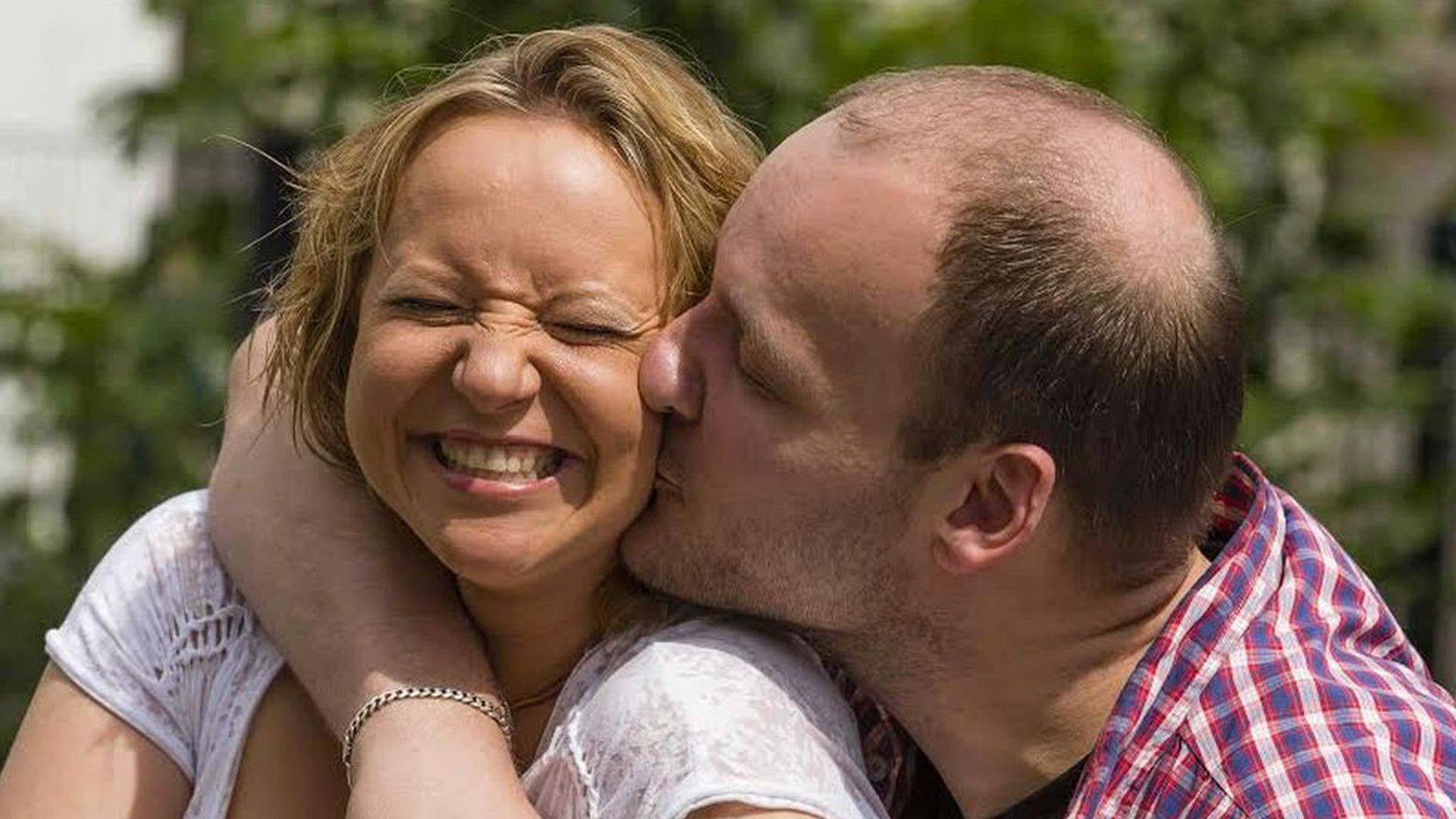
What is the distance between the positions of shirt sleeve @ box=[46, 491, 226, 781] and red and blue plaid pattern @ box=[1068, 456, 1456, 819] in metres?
0.96

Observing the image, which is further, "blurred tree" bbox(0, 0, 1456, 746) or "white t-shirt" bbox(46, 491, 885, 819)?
"blurred tree" bbox(0, 0, 1456, 746)

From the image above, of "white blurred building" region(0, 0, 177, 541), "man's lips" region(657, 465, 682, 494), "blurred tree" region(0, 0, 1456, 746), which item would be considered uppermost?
"man's lips" region(657, 465, 682, 494)

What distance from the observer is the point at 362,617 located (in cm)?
284

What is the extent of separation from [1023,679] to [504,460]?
57cm

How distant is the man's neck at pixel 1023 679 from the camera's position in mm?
2723

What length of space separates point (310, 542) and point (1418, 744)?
46.1 inches

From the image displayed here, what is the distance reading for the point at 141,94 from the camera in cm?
567

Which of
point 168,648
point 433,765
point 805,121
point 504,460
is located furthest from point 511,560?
point 805,121

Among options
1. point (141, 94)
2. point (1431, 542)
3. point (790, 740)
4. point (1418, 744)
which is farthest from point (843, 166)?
point (1431, 542)

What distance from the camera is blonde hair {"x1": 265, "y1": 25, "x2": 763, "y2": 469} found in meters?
2.74

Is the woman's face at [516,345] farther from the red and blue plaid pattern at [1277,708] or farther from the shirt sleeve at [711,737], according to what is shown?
the red and blue plaid pattern at [1277,708]

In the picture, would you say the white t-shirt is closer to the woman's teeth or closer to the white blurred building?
the woman's teeth

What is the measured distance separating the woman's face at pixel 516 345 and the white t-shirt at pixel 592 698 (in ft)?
0.57

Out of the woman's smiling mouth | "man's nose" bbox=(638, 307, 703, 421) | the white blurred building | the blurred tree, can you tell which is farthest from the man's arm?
the white blurred building
